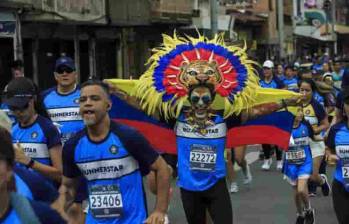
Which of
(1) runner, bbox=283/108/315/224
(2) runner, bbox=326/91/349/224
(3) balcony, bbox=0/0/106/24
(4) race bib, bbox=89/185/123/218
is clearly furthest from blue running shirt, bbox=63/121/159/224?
(3) balcony, bbox=0/0/106/24

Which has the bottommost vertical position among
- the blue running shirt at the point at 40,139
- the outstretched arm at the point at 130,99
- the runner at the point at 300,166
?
the runner at the point at 300,166

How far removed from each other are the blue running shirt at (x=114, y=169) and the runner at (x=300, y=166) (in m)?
3.57

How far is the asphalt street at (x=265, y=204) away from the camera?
8922 mm

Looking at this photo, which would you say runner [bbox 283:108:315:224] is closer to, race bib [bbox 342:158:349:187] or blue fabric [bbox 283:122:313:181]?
blue fabric [bbox 283:122:313:181]

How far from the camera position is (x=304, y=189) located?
8.17m

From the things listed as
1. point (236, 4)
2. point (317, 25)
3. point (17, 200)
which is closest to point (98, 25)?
point (236, 4)

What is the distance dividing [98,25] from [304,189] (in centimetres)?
1925

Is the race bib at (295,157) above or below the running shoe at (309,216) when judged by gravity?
above

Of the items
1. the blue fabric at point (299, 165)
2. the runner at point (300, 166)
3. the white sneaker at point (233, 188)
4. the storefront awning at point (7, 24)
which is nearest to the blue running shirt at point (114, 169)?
the runner at point (300, 166)

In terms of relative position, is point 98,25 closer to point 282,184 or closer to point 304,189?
point 282,184

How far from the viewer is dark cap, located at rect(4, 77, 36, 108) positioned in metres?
5.46

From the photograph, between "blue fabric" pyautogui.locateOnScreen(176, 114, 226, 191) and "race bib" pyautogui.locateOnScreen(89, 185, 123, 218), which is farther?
"blue fabric" pyautogui.locateOnScreen(176, 114, 226, 191)

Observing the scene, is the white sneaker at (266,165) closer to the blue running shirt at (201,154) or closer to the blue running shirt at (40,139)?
the blue running shirt at (201,154)

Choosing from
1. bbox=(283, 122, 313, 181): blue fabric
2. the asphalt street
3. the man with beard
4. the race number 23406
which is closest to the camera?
the man with beard
